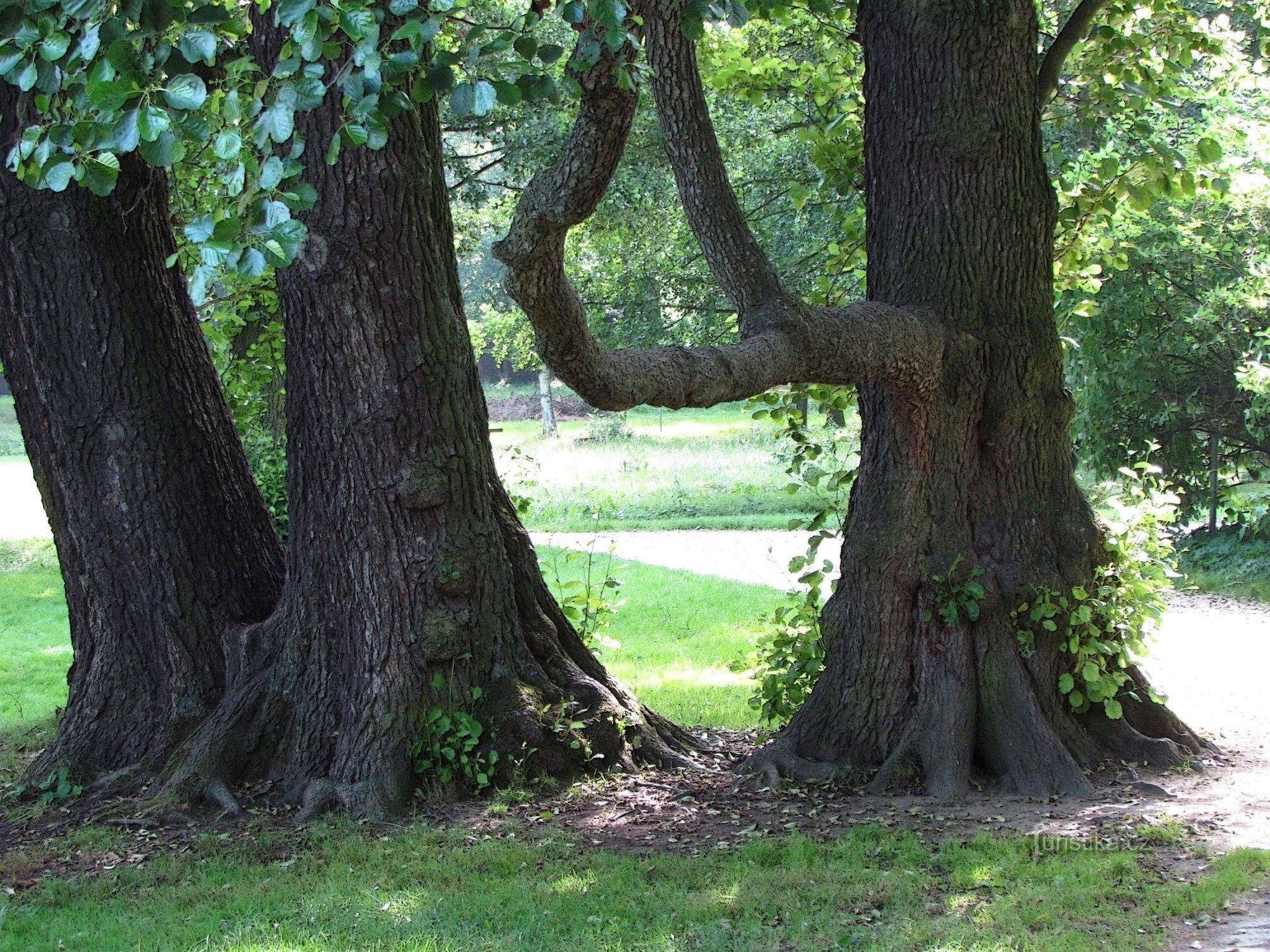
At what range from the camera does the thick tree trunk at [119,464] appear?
5.65 metres

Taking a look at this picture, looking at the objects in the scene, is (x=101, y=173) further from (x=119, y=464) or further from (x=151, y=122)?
(x=119, y=464)

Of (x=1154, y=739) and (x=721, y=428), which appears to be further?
(x=721, y=428)

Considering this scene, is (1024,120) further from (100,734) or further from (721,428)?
(721,428)

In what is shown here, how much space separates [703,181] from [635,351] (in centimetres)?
127

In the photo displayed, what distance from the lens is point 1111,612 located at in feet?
18.6

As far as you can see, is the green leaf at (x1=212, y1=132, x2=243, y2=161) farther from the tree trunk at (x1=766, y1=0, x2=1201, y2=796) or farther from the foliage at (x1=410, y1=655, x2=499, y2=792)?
the tree trunk at (x1=766, y1=0, x2=1201, y2=796)

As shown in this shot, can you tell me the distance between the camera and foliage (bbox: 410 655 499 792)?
17.7 ft

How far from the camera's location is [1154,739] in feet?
19.1

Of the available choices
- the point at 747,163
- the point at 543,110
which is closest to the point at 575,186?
the point at 543,110

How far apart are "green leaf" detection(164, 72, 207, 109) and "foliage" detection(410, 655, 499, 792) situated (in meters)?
3.30

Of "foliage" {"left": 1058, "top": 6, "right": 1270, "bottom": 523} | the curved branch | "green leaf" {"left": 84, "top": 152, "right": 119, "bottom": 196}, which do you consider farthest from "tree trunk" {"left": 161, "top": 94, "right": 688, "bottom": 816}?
"foliage" {"left": 1058, "top": 6, "right": 1270, "bottom": 523}

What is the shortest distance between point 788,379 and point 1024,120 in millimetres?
1893

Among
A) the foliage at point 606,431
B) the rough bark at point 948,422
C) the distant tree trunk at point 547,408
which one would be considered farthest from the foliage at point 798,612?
the distant tree trunk at point 547,408

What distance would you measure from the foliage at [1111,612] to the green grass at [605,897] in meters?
1.19
